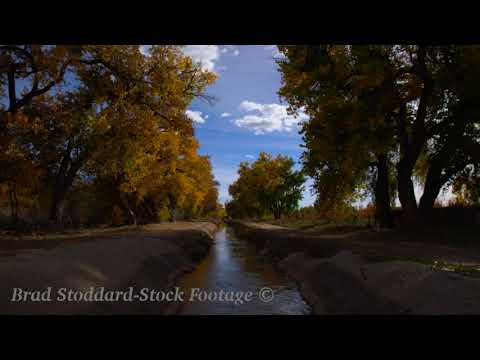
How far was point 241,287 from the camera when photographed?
1127 cm

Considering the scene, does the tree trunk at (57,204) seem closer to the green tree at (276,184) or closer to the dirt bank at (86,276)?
the dirt bank at (86,276)

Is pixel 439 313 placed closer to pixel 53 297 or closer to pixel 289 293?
pixel 289 293

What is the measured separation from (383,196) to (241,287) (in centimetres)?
1458

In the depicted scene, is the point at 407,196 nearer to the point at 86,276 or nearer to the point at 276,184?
the point at 86,276

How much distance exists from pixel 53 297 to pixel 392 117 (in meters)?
20.0

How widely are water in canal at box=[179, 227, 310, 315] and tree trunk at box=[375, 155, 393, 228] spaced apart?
9.36m

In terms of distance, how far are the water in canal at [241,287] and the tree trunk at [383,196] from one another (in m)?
9.36

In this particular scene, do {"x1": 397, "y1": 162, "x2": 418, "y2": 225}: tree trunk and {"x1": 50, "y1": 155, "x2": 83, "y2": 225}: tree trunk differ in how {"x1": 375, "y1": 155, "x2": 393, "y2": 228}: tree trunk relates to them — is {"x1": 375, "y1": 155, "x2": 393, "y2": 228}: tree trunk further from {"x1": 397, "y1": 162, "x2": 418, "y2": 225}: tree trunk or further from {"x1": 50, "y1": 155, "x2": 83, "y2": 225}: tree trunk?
{"x1": 50, "y1": 155, "x2": 83, "y2": 225}: tree trunk

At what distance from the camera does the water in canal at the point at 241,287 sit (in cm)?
870

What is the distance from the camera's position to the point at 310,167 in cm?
2159

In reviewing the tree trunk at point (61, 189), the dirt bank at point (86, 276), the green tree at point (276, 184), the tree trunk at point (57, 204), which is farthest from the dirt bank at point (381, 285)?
the green tree at point (276, 184)

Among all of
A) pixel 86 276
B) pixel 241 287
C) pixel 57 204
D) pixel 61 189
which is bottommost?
pixel 241 287

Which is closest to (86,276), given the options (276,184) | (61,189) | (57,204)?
(57,204)
